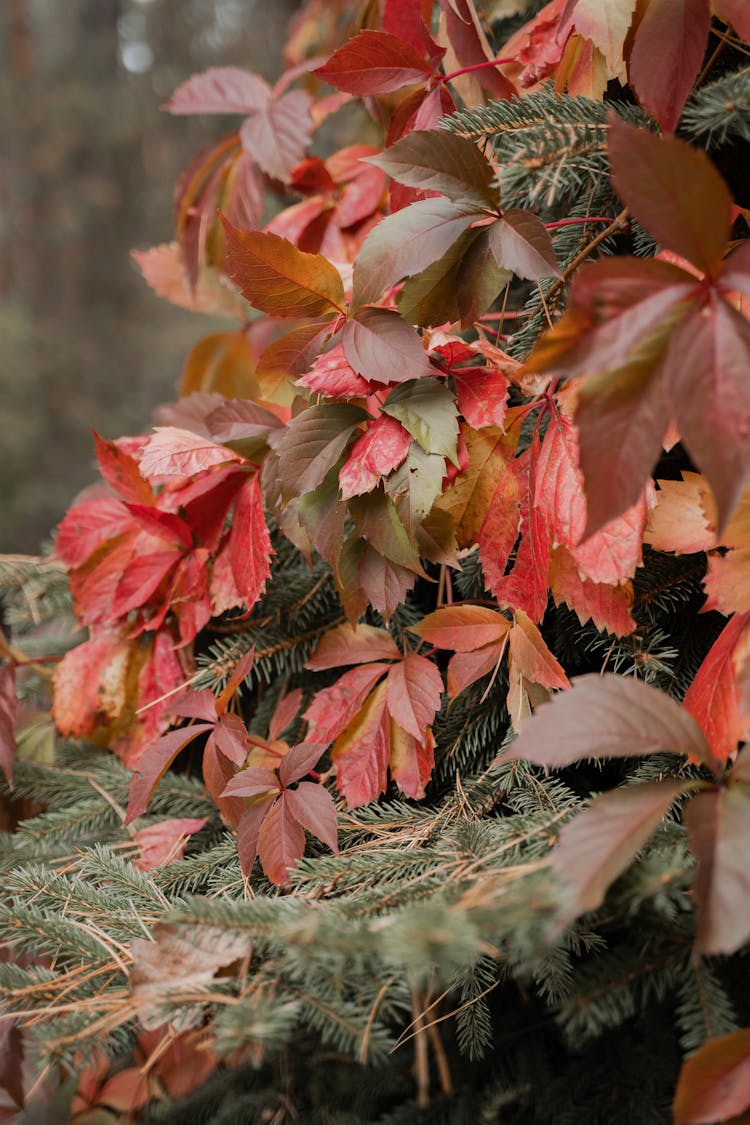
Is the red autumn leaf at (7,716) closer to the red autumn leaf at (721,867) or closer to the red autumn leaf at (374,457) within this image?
the red autumn leaf at (374,457)

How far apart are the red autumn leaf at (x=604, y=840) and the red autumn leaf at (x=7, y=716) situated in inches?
18.1

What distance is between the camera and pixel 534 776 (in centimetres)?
46

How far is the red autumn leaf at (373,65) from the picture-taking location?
48 cm

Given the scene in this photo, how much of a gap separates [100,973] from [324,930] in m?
0.17

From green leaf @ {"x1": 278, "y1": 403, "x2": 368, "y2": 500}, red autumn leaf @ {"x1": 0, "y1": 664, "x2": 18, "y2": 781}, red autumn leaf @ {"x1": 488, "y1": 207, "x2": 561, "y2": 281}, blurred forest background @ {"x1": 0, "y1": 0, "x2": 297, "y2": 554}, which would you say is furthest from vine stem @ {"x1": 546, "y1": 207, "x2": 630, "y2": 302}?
blurred forest background @ {"x1": 0, "y1": 0, "x2": 297, "y2": 554}

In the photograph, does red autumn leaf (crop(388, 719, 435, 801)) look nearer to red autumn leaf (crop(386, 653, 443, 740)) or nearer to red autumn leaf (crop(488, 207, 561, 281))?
red autumn leaf (crop(386, 653, 443, 740))

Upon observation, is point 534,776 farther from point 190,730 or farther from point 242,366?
point 242,366

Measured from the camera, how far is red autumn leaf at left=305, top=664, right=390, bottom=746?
0.49m

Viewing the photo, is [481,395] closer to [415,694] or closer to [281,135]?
[415,694]

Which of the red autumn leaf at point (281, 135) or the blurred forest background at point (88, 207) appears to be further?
the blurred forest background at point (88, 207)

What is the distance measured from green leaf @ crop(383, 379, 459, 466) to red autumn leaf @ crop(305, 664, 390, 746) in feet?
0.53

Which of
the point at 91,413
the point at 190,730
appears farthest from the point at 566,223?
the point at 91,413

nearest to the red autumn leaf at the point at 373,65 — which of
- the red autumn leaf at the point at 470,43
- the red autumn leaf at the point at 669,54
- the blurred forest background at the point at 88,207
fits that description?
the red autumn leaf at the point at 470,43

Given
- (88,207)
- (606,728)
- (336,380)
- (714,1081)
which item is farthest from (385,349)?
(88,207)
